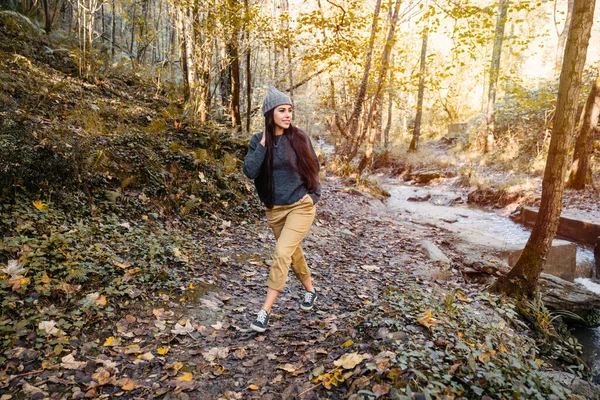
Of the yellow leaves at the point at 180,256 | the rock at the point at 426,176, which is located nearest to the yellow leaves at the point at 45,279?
the yellow leaves at the point at 180,256

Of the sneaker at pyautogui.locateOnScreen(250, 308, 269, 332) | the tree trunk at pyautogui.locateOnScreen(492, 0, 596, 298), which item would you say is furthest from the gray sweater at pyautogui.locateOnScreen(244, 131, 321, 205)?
Result: the tree trunk at pyautogui.locateOnScreen(492, 0, 596, 298)

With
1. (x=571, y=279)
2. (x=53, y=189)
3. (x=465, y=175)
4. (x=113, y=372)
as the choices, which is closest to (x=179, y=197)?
(x=53, y=189)

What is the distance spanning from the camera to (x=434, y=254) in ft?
22.9

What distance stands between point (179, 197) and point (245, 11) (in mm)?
5491

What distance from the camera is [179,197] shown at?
655 centimetres

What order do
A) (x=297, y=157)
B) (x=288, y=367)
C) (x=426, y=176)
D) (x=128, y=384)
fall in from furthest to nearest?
(x=426, y=176) < (x=297, y=157) < (x=288, y=367) < (x=128, y=384)

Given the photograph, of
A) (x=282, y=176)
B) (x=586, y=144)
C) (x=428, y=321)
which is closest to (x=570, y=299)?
(x=428, y=321)

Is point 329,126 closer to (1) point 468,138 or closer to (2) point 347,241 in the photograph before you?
(1) point 468,138

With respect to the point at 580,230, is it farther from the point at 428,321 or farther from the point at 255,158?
the point at 255,158

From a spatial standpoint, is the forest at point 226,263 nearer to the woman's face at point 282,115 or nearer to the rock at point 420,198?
the woman's face at point 282,115

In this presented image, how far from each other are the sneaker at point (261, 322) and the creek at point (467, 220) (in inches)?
159

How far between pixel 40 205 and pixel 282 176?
3.19 meters

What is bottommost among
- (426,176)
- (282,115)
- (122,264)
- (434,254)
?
(434,254)

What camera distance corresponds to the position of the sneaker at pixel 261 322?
3.67 metres
